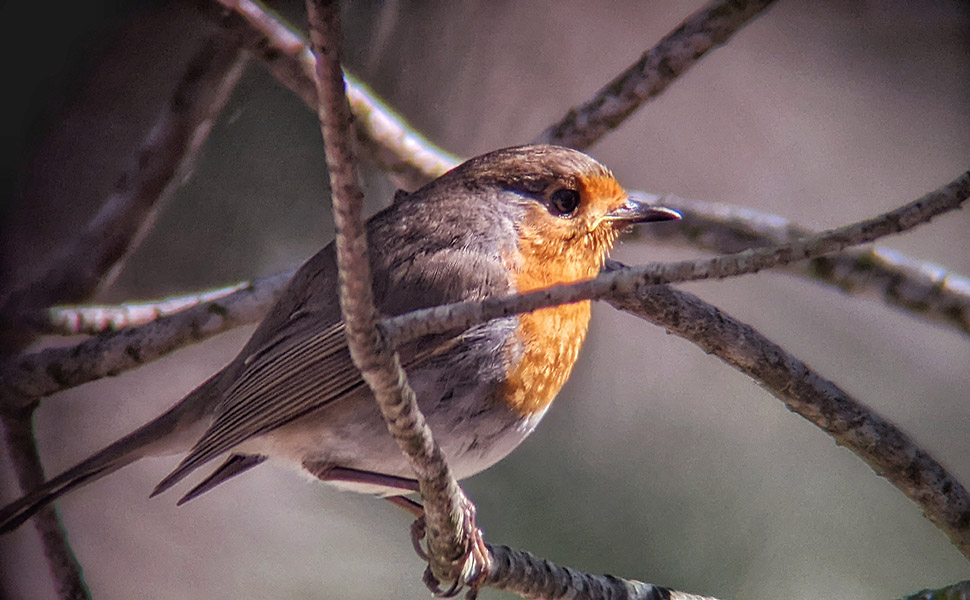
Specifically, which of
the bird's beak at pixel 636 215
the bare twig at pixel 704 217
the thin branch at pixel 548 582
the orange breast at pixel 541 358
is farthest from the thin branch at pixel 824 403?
the bare twig at pixel 704 217

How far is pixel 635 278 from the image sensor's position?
1.65 m

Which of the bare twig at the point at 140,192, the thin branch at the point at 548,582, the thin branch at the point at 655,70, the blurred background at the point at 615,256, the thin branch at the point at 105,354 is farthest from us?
the blurred background at the point at 615,256

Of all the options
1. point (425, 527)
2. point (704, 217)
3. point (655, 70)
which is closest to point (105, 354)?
point (425, 527)

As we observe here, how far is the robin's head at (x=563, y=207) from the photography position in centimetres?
289

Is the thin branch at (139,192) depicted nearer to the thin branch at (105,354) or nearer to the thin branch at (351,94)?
the thin branch at (351,94)

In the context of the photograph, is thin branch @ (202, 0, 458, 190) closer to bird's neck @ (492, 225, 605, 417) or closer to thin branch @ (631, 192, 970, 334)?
thin branch @ (631, 192, 970, 334)

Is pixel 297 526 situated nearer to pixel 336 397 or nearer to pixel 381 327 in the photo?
pixel 336 397

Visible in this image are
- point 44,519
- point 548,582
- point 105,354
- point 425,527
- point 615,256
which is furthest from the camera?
point 615,256

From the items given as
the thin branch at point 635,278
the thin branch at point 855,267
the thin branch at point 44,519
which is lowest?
the thin branch at point 635,278

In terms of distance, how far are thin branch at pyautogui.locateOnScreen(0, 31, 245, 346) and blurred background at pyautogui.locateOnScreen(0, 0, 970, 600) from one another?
1.06 feet

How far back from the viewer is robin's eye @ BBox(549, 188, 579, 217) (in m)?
2.95

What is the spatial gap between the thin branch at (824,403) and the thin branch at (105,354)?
1506 millimetres

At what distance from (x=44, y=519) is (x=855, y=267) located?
3.00 meters

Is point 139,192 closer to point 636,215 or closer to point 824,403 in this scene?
point 636,215
